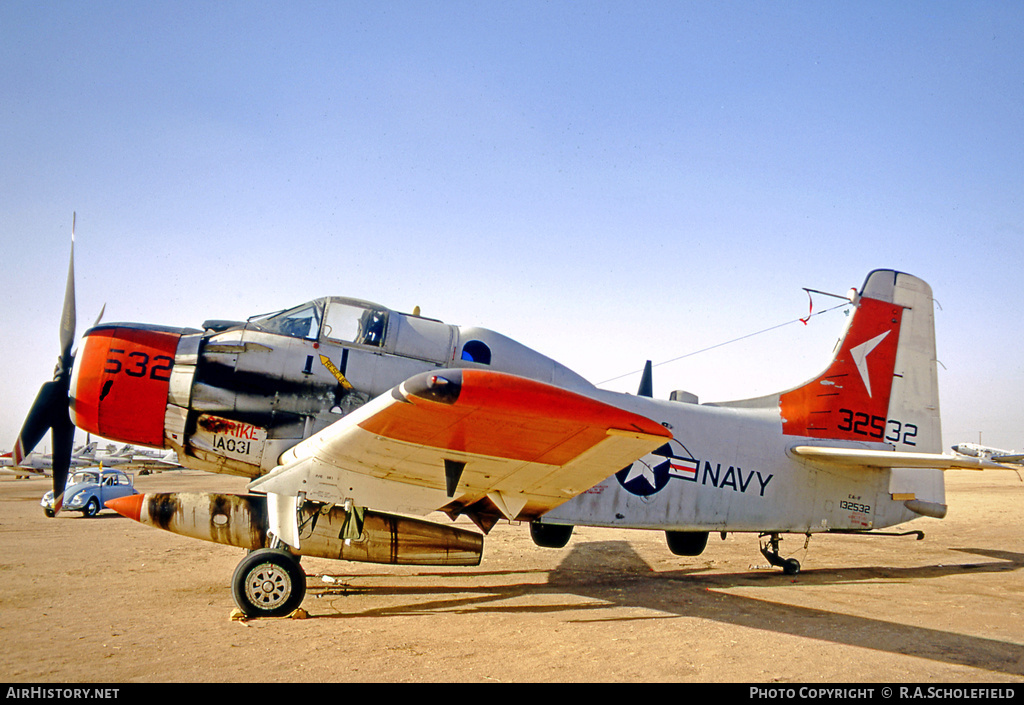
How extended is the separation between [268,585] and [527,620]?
109 inches

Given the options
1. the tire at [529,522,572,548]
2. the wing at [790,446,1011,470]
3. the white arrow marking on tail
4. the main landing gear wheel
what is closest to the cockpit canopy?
the main landing gear wheel

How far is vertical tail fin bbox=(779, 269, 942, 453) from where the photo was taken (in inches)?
412

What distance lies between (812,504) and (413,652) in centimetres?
701

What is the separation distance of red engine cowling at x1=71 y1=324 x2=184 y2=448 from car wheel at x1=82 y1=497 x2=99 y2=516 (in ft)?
49.5

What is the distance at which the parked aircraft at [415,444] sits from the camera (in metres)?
5.40

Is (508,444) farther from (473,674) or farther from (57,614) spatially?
(57,614)

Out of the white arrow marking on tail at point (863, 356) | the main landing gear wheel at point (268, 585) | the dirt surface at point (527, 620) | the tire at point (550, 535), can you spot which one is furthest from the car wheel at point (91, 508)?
the white arrow marking on tail at point (863, 356)

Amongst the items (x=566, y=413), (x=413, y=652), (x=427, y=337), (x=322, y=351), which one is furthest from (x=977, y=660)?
(x=322, y=351)

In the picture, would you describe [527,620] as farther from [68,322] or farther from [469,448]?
[68,322]

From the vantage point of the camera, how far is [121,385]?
283 inches

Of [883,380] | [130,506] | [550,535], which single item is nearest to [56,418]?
[130,506]

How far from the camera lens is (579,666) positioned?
4.98 meters

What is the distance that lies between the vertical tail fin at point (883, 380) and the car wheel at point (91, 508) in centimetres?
2030

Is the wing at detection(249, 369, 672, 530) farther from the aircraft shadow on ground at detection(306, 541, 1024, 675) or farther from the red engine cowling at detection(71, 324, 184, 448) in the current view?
the red engine cowling at detection(71, 324, 184, 448)
